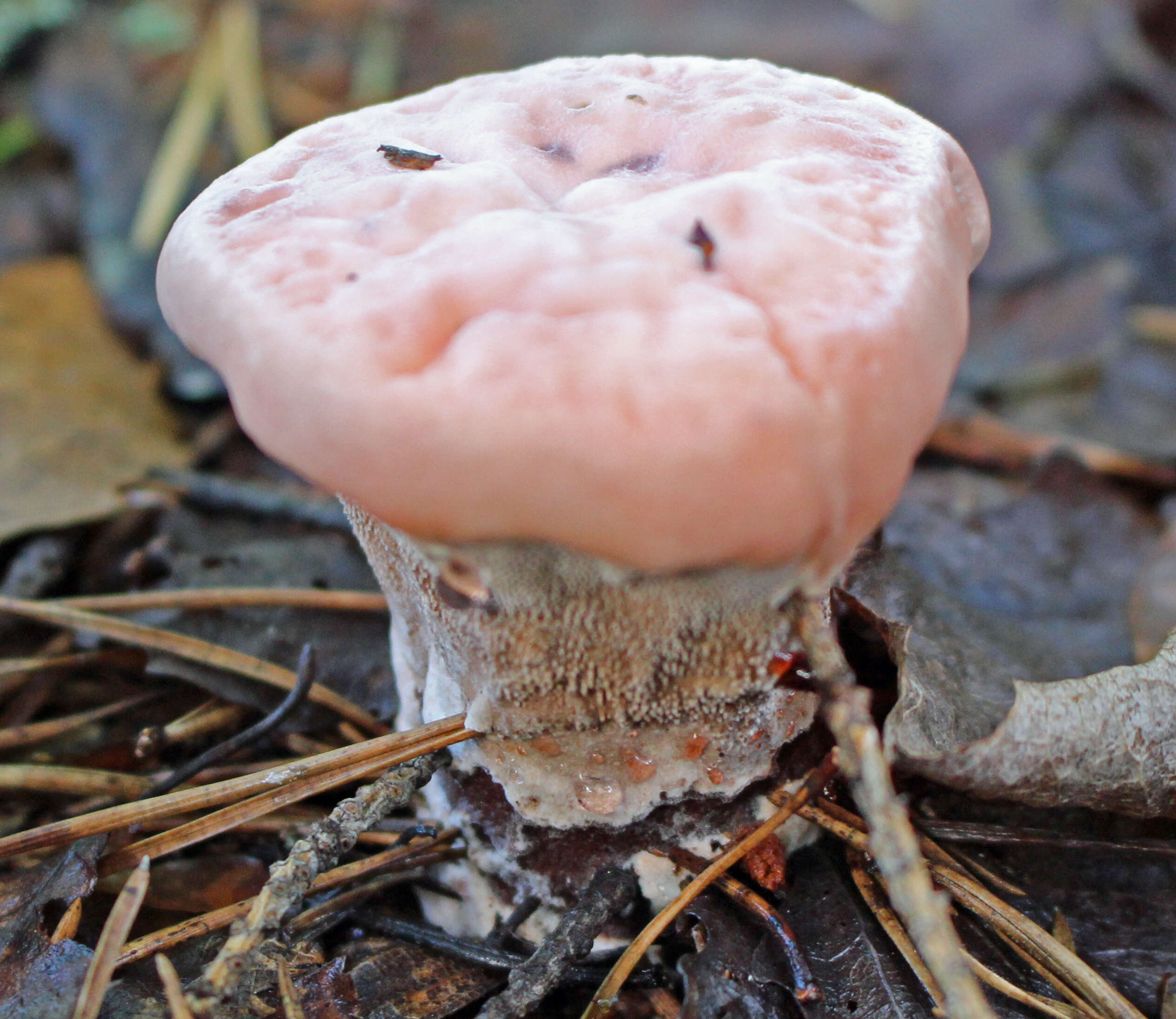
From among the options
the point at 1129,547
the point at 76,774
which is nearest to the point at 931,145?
the point at 1129,547

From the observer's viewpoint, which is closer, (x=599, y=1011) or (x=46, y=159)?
(x=599, y=1011)

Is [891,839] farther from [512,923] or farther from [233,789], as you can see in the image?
[233,789]

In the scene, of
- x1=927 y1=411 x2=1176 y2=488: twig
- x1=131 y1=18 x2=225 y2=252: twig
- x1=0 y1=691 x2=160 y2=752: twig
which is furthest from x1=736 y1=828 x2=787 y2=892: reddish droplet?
x1=131 y1=18 x2=225 y2=252: twig

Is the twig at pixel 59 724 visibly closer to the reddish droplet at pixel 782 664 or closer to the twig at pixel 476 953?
the twig at pixel 476 953

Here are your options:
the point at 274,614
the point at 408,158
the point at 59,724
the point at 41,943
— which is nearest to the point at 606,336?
the point at 408,158

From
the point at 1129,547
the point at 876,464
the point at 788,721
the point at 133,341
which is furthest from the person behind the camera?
the point at 133,341

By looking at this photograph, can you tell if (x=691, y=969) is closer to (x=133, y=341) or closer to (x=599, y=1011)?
(x=599, y=1011)

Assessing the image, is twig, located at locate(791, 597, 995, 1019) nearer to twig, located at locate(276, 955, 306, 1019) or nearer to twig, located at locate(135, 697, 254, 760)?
twig, located at locate(276, 955, 306, 1019)
